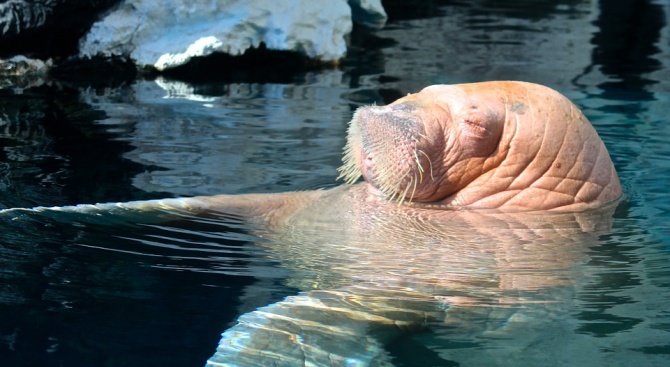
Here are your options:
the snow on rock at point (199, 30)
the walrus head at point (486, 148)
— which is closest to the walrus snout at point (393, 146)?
the walrus head at point (486, 148)

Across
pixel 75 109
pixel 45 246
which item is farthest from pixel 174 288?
pixel 75 109

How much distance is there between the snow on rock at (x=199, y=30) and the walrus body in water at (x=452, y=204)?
4.92m

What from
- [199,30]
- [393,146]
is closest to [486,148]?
[393,146]

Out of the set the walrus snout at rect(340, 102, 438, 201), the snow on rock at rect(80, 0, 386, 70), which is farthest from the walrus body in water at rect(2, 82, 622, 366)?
the snow on rock at rect(80, 0, 386, 70)

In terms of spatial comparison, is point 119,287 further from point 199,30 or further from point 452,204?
point 199,30

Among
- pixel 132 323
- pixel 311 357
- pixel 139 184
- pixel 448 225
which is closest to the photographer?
pixel 311 357

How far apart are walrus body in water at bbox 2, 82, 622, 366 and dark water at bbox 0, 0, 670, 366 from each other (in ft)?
0.28

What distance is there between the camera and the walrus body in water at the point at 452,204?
3975 mm

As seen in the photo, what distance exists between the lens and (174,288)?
12.1ft

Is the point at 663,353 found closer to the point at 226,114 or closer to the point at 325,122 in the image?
the point at 325,122

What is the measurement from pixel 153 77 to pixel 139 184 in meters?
4.28

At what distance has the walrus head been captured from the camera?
15.0 ft

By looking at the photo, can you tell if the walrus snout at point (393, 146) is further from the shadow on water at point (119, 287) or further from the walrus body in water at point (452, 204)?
the shadow on water at point (119, 287)

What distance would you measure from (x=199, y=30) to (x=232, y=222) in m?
5.40
